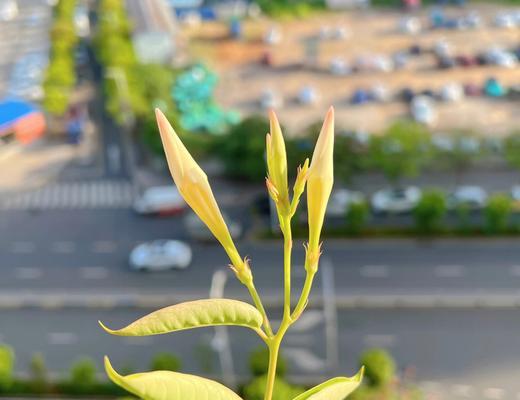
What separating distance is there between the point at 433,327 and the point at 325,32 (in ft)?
114

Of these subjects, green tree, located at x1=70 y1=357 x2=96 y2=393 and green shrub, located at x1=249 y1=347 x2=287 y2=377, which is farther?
green tree, located at x1=70 y1=357 x2=96 y2=393

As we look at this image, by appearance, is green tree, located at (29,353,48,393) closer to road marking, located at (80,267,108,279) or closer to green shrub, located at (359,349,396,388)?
road marking, located at (80,267,108,279)

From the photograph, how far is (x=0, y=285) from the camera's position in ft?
89.0

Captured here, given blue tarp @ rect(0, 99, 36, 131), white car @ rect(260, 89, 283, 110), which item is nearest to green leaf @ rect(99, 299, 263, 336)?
blue tarp @ rect(0, 99, 36, 131)

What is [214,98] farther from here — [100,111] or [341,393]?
[341,393]

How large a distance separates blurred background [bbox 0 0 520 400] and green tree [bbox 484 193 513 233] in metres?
0.06

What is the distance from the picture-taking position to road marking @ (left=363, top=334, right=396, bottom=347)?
23500 millimetres

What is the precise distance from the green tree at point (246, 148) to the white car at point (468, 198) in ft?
30.7

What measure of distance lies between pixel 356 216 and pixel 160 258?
891 centimetres

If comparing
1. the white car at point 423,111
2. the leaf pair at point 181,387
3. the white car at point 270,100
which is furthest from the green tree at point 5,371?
the white car at point 423,111

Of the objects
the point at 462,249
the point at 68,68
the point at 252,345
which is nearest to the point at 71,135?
the point at 68,68

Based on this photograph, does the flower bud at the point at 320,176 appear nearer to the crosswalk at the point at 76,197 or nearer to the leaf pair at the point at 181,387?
the leaf pair at the point at 181,387

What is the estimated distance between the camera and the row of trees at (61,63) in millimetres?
38375

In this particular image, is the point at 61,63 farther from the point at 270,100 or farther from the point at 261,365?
the point at 261,365
